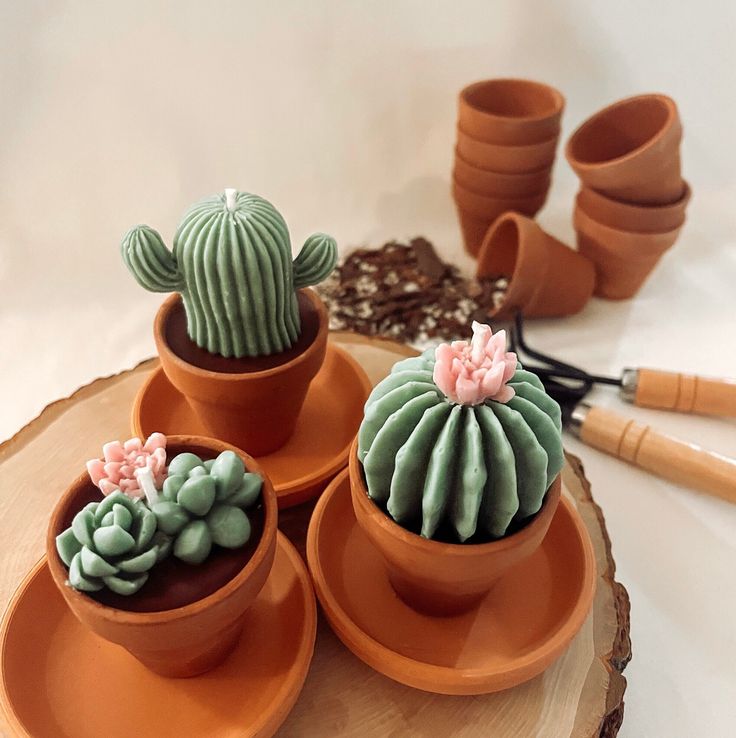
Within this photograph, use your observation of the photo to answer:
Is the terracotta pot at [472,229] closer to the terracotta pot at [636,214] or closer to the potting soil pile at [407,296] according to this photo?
the potting soil pile at [407,296]

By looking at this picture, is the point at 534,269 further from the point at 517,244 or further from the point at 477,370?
the point at 477,370

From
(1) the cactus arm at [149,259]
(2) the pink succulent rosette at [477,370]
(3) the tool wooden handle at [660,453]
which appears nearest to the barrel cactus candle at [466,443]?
(2) the pink succulent rosette at [477,370]

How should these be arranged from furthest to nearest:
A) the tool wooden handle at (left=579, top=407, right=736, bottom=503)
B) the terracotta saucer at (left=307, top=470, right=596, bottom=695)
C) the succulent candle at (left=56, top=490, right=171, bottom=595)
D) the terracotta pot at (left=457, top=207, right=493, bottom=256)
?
the terracotta pot at (left=457, top=207, right=493, bottom=256) < the tool wooden handle at (left=579, top=407, right=736, bottom=503) < the terracotta saucer at (left=307, top=470, right=596, bottom=695) < the succulent candle at (left=56, top=490, right=171, bottom=595)

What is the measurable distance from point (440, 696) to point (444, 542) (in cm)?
16

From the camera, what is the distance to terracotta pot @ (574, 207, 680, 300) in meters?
1.05

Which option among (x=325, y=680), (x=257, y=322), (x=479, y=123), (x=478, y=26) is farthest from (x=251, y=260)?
(x=478, y=26)

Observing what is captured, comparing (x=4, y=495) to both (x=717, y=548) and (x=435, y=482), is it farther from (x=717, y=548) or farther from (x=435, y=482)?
(x=717, y=548)

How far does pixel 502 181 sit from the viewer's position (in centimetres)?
111

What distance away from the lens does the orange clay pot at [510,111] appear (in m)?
1.05

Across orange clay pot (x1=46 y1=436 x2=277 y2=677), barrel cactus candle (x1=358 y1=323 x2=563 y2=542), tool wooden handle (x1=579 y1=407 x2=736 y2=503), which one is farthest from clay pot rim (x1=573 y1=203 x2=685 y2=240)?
orange clay pot (x1=46 y1=436 x2=277 y2=677)

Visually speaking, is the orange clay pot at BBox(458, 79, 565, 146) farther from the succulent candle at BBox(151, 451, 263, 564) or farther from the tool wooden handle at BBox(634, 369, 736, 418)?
the succulent candle at BBox(151, 451, 263, 564)

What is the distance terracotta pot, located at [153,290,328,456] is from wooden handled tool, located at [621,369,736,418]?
0.45 m

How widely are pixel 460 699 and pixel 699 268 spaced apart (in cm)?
90

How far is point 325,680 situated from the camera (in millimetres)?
626
